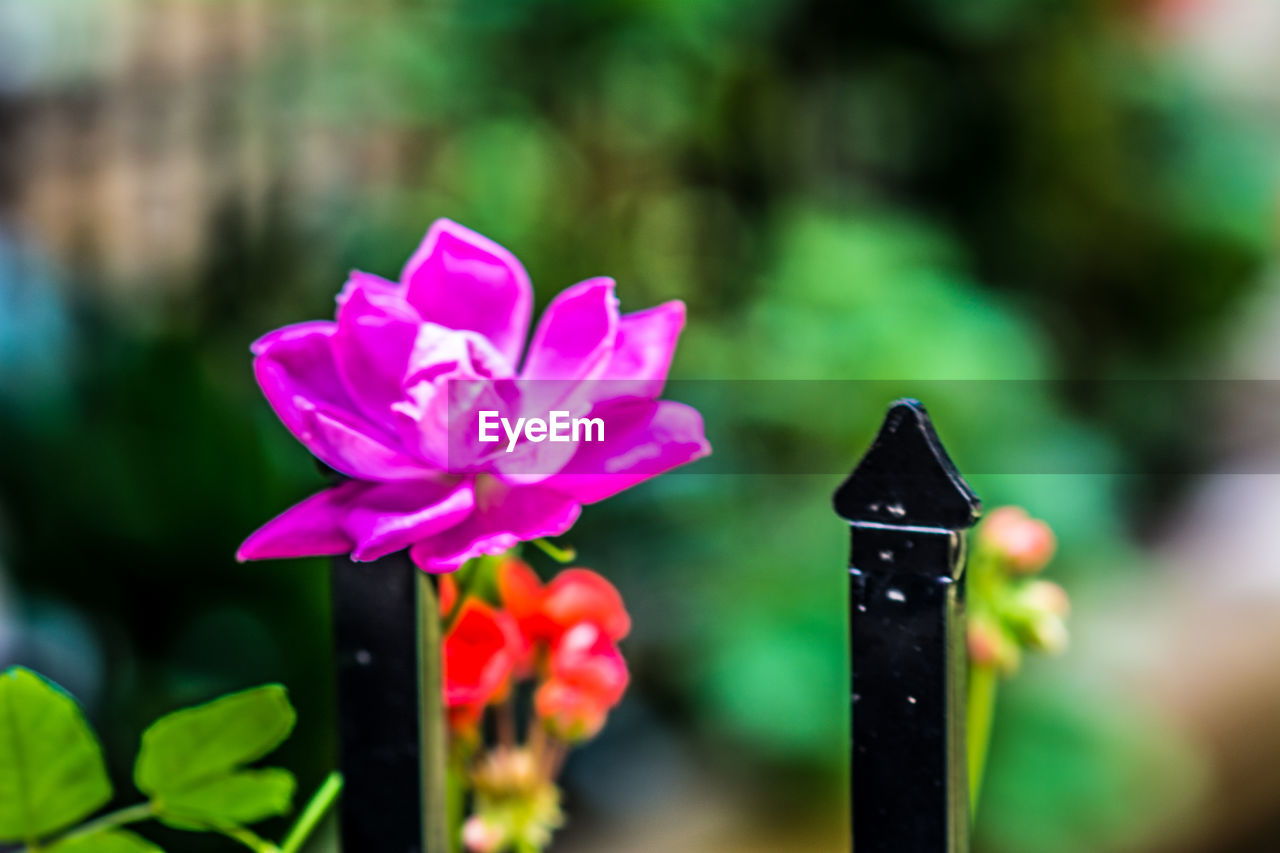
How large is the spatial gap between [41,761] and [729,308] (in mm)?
1621

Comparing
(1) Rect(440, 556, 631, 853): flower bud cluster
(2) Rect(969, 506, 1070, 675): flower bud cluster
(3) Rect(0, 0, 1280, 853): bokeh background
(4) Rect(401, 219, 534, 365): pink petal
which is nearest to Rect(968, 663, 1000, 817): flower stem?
(2) Rect(969, 506, 1070, 675): flower bud cluster

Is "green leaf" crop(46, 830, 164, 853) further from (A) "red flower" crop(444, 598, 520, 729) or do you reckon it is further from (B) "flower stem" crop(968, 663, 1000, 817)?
(B) "flower stem" crop(968, 663, 1000, 817)

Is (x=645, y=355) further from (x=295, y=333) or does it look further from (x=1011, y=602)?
(x=1011, y=602)

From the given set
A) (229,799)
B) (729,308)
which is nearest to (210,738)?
(229,799)

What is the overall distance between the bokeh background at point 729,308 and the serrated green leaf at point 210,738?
1.52 ft

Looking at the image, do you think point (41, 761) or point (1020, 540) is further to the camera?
point (1020, 540)

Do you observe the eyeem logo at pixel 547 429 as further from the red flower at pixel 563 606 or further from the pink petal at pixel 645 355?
the red flower at pixel 563 606

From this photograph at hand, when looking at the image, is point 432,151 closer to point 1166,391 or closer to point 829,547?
point 829,547

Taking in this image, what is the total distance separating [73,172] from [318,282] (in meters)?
0.72

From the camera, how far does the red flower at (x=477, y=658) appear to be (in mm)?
426

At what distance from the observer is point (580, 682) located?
18.2 inches

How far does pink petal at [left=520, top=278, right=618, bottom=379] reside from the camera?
0.35 meters

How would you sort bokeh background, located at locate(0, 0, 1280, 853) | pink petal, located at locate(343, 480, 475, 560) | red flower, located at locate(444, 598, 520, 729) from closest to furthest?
pink petal, located at locate(343, 480, 475, 560), red flower, located at locate(444, 598, 520, 729), bokeh background, located at locate(0, 0, 1280, 853)

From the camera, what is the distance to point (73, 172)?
214 centimetres
